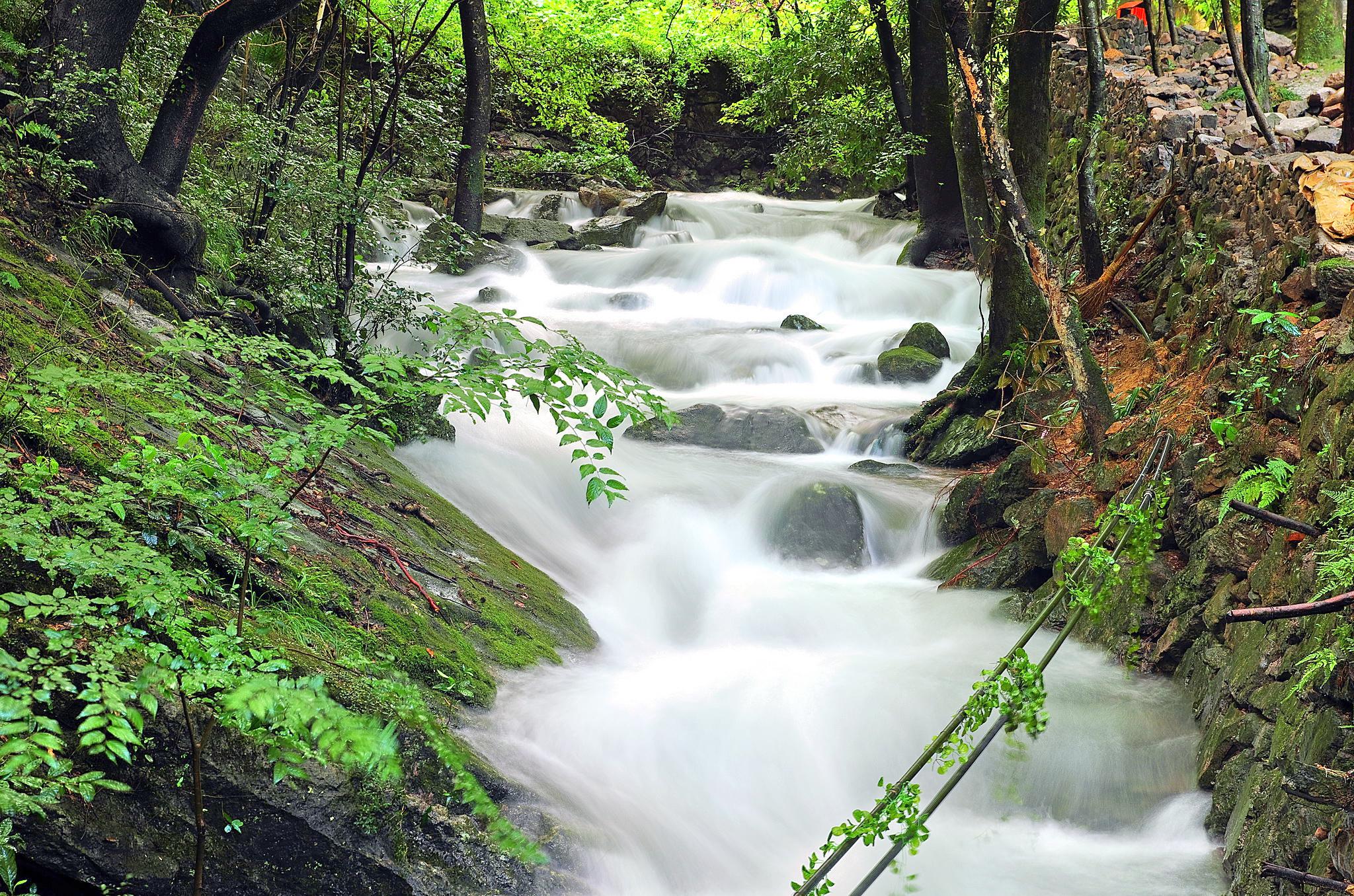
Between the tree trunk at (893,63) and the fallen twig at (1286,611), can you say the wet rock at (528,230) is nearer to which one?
the tree trunk at (893,63)

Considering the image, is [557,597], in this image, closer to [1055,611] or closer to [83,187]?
[1055,611]

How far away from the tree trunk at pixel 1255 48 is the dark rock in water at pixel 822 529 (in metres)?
4.48

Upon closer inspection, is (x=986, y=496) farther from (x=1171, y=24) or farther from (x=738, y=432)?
(x=1171, y=24)

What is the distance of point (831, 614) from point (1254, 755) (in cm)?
267

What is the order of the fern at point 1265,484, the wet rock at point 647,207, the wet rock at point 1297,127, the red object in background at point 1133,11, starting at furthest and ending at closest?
the wet rock at point 647,207 < the red object in background at point 1133,11 < the wet rock at point 1297,127 < the fern at point 1265,484

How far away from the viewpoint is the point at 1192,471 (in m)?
4.89

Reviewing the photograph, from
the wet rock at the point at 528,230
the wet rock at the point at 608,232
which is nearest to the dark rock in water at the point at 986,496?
the wet rock at the point at 608,232

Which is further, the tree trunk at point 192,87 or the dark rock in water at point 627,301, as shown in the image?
the dark rock in water at point 627,301

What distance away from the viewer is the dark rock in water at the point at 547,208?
18.9 meters

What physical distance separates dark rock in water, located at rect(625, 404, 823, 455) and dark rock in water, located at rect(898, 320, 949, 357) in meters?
2.36

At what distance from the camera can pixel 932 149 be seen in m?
13.7

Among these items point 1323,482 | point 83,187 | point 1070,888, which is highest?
point 83,187

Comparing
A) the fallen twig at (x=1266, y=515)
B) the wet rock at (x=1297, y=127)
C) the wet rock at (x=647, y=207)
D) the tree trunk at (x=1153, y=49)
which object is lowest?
the fallen twig at (x=1266, y=515)

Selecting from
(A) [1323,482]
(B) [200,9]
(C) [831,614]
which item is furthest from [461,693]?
(B) [200,9]
